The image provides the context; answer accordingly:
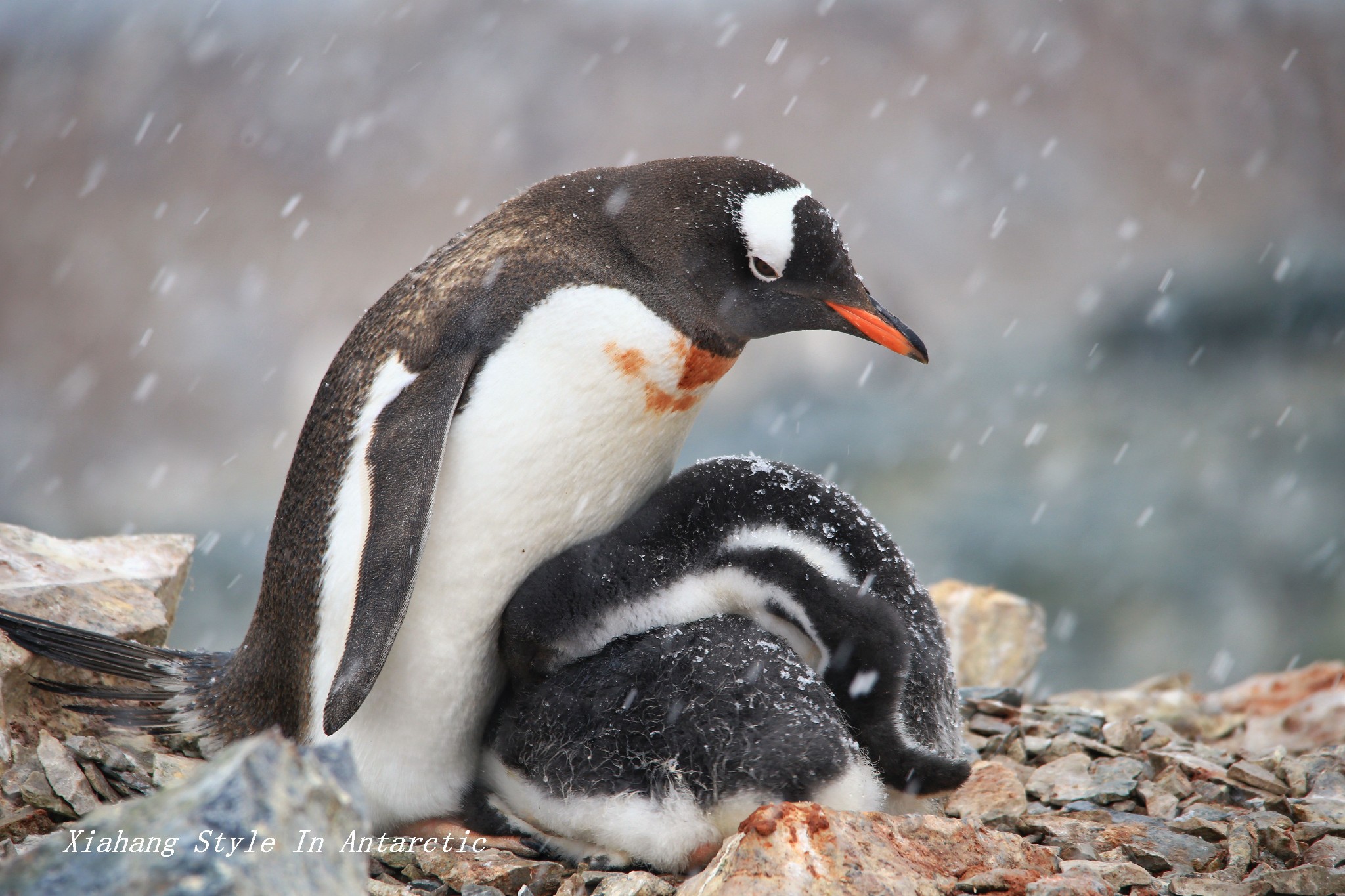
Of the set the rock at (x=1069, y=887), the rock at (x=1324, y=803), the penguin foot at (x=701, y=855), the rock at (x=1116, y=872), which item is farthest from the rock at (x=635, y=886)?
the rock at (x=1324, y=803)

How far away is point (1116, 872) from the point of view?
167cm

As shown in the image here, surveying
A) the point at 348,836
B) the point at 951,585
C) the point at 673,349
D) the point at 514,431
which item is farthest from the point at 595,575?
the point at 951,585

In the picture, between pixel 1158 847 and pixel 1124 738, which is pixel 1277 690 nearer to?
pixel 1124 738

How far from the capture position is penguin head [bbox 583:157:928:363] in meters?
1.79

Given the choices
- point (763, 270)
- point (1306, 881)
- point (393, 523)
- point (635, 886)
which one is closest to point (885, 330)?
point (763, 270)

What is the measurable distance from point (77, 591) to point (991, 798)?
6.88 feet

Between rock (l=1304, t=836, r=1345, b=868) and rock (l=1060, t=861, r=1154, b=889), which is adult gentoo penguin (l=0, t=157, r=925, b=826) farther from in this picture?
rock (l=1304, t=836, r=1345, b=868)

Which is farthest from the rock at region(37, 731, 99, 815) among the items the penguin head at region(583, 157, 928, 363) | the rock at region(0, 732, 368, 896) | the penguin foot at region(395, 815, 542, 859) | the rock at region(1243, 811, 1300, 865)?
the rock at region(1243, 811, 1300, 865)

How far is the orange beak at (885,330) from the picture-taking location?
1808 mm

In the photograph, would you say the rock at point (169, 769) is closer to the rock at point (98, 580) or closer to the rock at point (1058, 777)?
the rock at point (98, 580)

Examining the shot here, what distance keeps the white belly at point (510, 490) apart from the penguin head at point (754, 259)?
92mm

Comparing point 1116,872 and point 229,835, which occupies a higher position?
point 1116,872

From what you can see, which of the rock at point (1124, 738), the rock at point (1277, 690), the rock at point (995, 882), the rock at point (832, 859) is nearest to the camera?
the rock at point (832, 859)

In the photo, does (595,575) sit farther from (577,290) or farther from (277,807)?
(277,807)
